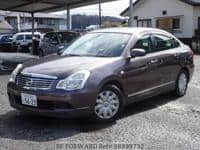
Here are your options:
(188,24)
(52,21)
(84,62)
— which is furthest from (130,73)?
(52,21)

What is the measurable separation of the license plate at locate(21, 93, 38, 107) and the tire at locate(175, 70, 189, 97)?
3637mm

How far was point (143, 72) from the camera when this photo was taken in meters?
7.00

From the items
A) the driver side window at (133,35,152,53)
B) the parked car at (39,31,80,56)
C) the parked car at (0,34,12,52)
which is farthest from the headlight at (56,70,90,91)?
the parked car at (0,34,12,52)

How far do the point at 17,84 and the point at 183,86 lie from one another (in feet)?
13.2

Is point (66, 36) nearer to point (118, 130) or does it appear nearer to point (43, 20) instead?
point (118, 130)

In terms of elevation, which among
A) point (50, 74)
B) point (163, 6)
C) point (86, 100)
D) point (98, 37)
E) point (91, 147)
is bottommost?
point (91, 147)

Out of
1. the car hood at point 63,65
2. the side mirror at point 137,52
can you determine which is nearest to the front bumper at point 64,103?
the car hood at point 63,65

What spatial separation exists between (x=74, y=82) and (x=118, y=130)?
3.33ft

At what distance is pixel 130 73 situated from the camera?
21.8 ft

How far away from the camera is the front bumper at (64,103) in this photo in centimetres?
570

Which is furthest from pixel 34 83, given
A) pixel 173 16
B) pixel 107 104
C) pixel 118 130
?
pixel 173 16

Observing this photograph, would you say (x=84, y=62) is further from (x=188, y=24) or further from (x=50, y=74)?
(x=188, y=24)

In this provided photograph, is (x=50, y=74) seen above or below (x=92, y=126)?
above

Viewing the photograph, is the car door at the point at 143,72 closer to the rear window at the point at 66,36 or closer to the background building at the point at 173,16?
the rear window at the point at 66,36
